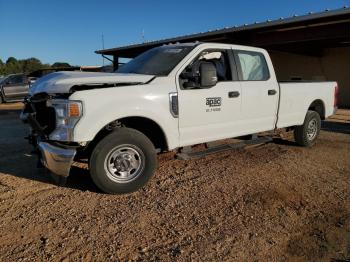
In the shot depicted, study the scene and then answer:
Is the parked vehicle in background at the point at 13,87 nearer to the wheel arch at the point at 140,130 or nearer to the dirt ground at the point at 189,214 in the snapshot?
the dirt ground at the point at 189,214

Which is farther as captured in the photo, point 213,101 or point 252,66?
point 252,66

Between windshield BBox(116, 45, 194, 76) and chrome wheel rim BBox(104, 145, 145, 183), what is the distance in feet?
3.98

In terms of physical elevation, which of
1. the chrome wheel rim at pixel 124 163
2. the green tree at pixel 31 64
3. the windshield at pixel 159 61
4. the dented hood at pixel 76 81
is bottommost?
the chrome wheel rim at pixel 124 163

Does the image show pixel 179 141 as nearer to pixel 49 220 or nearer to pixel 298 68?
pixel 49 220

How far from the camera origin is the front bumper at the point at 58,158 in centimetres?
451

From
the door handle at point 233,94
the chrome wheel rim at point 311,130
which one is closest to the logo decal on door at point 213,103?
the door handle at point 233,94

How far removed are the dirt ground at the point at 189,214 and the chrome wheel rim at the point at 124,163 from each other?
26 cm

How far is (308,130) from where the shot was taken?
7945mm

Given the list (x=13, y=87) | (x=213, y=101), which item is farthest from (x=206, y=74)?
(x=13, y=87)

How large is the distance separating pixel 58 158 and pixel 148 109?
1258 millimetres

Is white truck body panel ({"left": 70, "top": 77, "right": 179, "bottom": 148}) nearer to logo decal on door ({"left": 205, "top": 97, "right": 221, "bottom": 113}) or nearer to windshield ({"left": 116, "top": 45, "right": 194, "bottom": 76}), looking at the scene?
windshield ({"left": 116, "top": 45, "right": 194, "bottom": 76})

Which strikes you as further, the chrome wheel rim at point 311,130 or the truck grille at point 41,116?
the chrome wheel rim at point 311,130

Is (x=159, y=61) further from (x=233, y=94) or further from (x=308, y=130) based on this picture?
(x=308, y=130)

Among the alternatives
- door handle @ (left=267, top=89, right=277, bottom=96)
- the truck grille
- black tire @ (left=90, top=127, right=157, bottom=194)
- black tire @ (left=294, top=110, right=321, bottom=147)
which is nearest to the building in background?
black tire @ (left=294, top=110, right=321, bottom=147)
